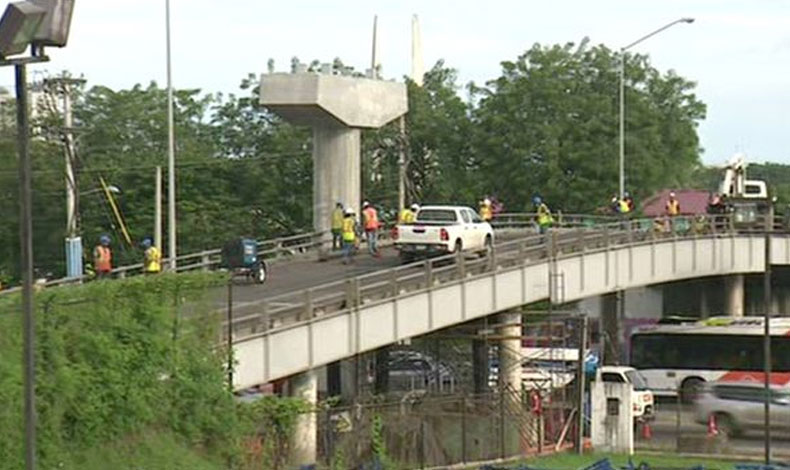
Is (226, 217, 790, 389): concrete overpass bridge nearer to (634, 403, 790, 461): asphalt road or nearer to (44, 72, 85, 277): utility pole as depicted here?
(634, 403, 790, 461): asphalt road

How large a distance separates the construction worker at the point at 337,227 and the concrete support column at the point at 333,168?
1.93 meters

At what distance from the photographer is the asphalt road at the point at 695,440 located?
40.2 metres

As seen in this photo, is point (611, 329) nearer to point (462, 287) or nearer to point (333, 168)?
point (333, 168)

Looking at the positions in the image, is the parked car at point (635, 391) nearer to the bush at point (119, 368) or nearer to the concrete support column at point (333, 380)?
the concrete support column at point (333, 380)

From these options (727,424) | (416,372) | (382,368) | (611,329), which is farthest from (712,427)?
(611,329)

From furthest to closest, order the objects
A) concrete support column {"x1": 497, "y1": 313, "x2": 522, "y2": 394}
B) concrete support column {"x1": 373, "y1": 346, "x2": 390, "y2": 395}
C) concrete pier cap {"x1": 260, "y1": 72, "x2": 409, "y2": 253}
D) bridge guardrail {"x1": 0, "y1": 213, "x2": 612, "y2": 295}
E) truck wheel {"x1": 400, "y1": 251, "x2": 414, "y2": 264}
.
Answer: concrete support column {"x1": 373, "y1": 346, "x2": 390, "y2": 395} → concrete pier cap {"x1": 260, "y1": 72, "x2": 409, "y2": 253} → concrete support column {"x1": 497, "y1": 313, "x2": 522, "y2": 394} → truck wheel {"x1": 400, "y1": 251, "x2": 414, "y2": 264} → bridge guardrail {"x1": 0, "y1": 213, "x2": 612, "y2": 295}

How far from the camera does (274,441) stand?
31156mm

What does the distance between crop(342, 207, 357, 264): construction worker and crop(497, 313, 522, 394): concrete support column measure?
4.88 meters

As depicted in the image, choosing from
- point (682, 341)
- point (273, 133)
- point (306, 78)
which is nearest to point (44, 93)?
point (306, 78)

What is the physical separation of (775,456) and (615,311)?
2839 centimetres

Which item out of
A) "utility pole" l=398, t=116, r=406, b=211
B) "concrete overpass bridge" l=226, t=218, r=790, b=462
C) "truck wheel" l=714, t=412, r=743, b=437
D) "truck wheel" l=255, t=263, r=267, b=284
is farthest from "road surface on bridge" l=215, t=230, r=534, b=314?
"utility pole" l=398, t=116, r=406, b=211

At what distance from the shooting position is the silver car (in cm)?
4425

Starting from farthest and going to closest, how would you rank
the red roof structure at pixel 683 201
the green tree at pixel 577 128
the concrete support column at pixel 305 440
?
the red roof structure at pixel 683 201, the green tree at pixel 577 128, the concrete support column at pixel 305 440

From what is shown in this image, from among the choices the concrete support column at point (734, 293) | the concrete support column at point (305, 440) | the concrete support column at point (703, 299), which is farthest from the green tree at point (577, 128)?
the concrete support column at point (305, 440)
